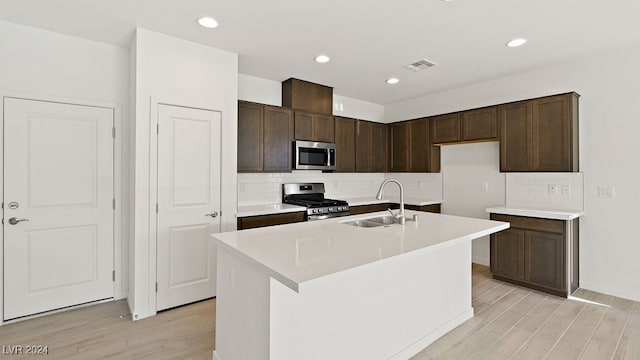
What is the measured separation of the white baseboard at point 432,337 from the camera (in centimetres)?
221

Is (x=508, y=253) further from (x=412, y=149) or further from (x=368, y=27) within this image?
(x=368, y=27)

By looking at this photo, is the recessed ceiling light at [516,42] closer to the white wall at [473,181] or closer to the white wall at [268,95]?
the white wall at [473,181]

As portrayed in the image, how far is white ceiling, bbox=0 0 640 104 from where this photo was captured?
2455 mm

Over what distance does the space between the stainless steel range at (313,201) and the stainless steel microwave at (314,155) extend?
16.1 inches

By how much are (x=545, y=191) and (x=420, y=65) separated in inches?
Answer: 85.9

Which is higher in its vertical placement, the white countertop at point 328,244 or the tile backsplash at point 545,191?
the tile backsplash at point 545,191

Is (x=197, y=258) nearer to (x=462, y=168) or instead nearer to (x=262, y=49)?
(x=262, y=49)

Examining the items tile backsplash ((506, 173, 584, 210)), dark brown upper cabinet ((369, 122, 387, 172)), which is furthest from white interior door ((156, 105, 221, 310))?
tile backsplash ((506, 173, 584, 210))

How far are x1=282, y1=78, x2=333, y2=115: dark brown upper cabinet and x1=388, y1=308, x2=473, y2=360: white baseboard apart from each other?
3.08 metres

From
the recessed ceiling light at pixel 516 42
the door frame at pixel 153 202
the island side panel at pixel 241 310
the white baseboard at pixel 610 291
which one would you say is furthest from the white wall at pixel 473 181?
the door frame at pixel 153 202

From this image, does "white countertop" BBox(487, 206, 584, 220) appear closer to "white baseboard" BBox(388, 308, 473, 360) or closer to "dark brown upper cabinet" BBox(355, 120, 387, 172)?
"white baseboard" BBox(388, 308, 473, 360)

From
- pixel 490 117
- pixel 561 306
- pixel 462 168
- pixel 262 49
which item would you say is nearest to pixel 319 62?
pixel 262 49

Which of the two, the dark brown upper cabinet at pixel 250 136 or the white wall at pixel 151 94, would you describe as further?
the dark brown upper cabinet at pixel 250 136

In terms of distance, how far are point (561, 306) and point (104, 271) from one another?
15.2 ft
